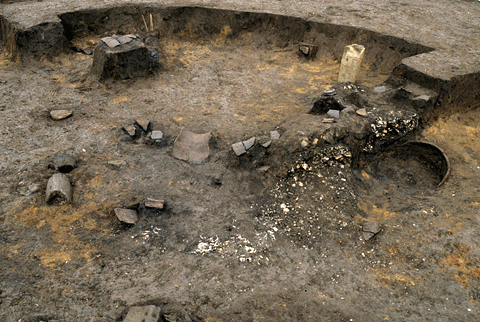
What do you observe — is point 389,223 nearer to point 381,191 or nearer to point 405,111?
point 381,191

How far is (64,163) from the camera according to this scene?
4160 mm

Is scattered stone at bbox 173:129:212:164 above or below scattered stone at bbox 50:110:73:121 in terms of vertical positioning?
below

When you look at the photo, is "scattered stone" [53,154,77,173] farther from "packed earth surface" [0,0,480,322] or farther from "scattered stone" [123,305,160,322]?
"scattered stone" [123,305,160,322]

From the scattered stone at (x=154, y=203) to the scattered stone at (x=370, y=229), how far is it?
2.19m

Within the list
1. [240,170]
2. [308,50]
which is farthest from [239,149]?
[308,50]

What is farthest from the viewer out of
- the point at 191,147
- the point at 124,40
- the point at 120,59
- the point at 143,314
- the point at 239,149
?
the point at 124,40

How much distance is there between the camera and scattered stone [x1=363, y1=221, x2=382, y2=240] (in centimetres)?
351

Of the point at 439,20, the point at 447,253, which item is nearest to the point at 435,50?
the point at 439,20

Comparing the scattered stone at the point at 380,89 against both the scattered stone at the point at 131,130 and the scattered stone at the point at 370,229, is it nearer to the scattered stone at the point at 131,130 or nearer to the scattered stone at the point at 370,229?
the scattered stone at the point at 370,229

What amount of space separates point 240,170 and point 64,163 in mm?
2172

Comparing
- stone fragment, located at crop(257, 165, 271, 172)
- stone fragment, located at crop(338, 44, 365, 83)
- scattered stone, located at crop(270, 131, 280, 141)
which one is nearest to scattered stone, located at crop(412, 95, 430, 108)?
stone fragment, located at crop(338, 44, 365, 83)

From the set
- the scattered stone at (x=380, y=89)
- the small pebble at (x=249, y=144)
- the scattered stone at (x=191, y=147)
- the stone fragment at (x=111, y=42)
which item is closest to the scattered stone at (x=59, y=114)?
the stone fragment at (x=111, y=42)

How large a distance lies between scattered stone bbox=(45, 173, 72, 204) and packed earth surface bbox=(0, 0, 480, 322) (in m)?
0.03

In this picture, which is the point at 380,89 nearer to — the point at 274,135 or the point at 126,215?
the point at 274,135
